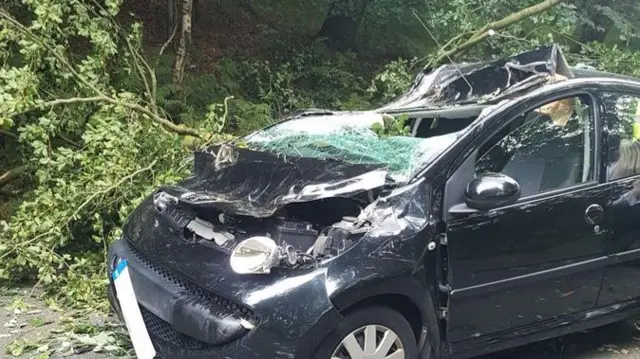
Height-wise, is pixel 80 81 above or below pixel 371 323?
above

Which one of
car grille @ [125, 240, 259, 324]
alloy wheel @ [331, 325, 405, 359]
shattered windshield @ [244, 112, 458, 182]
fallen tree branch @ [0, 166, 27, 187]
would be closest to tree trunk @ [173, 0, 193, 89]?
fallen tree branch @ [0, 166, 27, 187]

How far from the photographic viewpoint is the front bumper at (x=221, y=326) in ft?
9.29

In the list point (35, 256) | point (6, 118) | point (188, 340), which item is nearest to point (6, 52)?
point (6, 118)

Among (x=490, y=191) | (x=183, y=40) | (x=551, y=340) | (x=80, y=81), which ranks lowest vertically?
(x=551, y=340)

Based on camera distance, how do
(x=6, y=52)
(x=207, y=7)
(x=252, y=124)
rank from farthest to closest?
1. (x=207, y=7)
2. (x=252, y=124)
3. (x=6, y=52)

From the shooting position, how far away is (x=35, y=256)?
4863 millimetres

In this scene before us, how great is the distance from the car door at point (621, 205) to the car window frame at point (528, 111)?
7 centimetres

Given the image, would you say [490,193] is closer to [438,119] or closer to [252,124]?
[438,119]

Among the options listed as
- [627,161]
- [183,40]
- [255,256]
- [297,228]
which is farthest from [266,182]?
[183,40]

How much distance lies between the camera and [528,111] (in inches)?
145

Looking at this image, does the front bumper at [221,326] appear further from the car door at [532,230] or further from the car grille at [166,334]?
the car door at [532,230]

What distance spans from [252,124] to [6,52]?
302 cm

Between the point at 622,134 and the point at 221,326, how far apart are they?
277 cm

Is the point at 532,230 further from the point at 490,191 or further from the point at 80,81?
the point at 80,81
